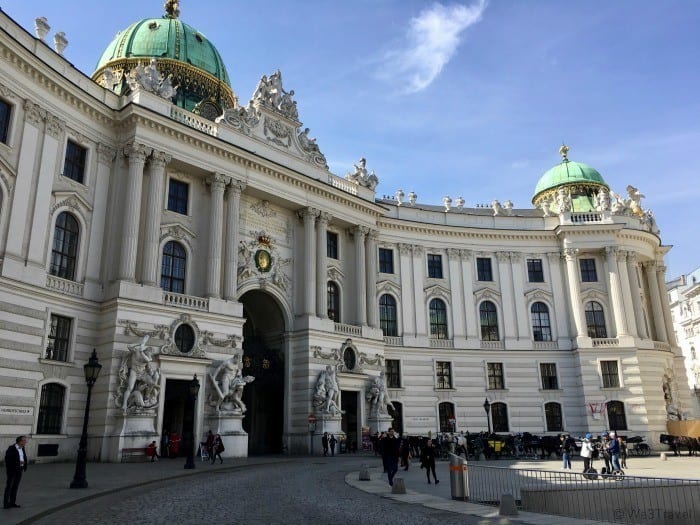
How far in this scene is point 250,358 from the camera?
3703 centimetres

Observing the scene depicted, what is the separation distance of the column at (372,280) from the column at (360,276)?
0.47 metres

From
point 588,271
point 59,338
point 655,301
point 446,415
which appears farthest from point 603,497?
point 655,301

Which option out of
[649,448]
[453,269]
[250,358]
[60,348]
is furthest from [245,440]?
[649,448]

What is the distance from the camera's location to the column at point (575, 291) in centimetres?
4812

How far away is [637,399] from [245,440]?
100ft

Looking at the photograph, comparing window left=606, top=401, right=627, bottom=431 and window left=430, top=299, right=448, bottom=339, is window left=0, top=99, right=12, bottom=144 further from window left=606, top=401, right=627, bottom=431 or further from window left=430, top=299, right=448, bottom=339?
window left=606, top=401, right=627, bottom=431

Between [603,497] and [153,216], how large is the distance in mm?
24424

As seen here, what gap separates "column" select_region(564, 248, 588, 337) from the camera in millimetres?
48125

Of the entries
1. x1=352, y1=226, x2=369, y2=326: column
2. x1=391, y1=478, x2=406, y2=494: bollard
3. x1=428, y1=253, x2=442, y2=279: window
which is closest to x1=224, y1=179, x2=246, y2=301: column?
x1=352, y1=226, x2=369, y2=326: column

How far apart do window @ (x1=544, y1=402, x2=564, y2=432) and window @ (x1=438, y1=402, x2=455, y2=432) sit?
7.38 meters

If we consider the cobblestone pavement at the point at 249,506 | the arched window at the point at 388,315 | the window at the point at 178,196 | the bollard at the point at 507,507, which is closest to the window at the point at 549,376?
the arched window at the point at 388,315

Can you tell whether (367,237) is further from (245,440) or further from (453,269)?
(245,440)

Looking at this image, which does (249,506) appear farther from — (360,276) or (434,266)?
(434,266)

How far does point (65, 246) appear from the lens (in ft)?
95.2
